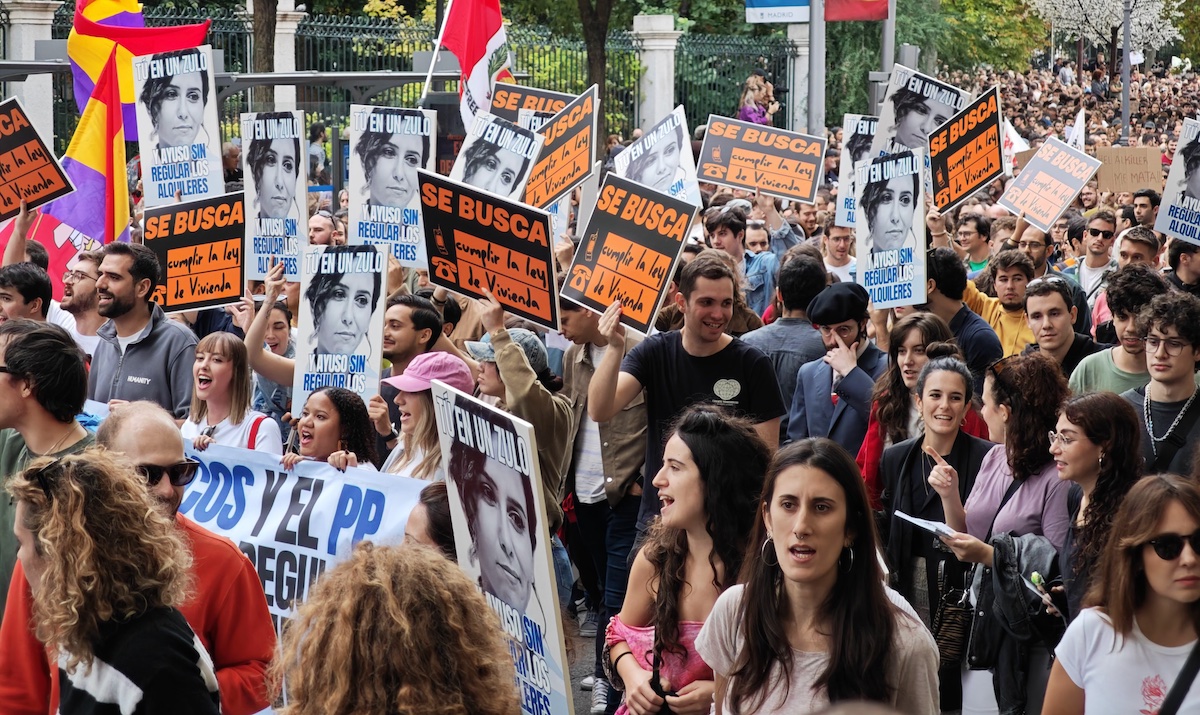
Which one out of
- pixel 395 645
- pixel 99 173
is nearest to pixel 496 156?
pixel 99 173

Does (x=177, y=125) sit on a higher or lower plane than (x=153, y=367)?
higher

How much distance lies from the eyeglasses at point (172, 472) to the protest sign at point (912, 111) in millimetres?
8046

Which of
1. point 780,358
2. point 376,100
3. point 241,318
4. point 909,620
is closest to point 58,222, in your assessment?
point 241,318

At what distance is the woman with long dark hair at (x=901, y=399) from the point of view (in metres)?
6.25

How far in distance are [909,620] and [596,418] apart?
2.70m

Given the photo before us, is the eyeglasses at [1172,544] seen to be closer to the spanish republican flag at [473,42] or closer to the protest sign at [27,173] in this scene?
the protest sign at [27,173]

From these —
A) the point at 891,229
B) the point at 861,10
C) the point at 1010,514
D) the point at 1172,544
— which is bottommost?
the point at 1010,514

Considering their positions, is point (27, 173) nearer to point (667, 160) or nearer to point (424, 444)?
point (667, 160)

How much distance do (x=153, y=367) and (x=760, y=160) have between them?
6515 mm

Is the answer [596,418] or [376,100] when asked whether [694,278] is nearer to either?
[596,418]

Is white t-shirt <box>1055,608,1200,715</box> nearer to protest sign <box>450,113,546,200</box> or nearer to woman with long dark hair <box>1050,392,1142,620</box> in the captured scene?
woman with long dark hair <box>1050,392,1142,620</box>

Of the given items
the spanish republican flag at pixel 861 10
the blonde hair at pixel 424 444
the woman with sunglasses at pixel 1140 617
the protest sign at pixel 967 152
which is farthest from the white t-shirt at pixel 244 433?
the spanish republican flag at pixel 861 10

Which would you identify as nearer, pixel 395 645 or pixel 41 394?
pixel 395 645

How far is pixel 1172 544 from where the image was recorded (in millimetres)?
3721
